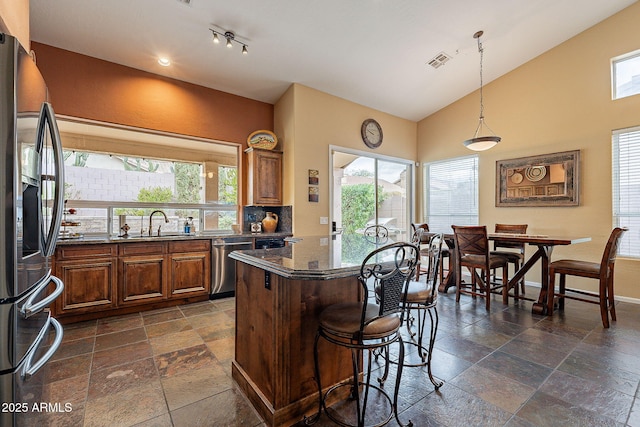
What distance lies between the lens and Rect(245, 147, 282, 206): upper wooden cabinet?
448 centimetres

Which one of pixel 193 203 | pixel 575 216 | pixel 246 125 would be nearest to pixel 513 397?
pixel 575 216

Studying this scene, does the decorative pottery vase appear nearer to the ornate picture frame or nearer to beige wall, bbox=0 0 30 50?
beige wall, bbox=0 0 30 50

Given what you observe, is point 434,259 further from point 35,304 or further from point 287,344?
point 35,304

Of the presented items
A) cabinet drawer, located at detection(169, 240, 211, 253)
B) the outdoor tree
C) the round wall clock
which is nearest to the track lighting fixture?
cabinet drawer, located at detection(169, 240, 211, 253)

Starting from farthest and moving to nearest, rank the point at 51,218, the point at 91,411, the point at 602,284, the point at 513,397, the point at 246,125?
the point at 246,125 < the point at 602,284 < the point at 513,397 < the point at 91,411 < the point at 51,218

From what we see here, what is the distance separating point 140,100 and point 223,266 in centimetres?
253

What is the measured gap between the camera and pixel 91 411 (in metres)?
1.71

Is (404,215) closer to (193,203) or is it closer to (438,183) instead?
(438,183)

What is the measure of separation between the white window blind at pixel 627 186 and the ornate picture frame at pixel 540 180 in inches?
15.8

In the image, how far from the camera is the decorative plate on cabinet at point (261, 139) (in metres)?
4.54

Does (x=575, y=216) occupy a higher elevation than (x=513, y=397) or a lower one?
higher

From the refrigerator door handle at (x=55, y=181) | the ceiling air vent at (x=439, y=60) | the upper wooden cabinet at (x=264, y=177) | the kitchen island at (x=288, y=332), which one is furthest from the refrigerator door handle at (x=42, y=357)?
the ceiling air vent at (x=439, y=60)

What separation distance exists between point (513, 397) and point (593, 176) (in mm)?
3853

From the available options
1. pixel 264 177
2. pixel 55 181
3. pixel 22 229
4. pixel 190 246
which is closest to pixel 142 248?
pixel 190 246
